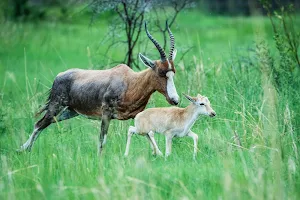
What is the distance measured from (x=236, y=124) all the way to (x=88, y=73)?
1960 millimetres

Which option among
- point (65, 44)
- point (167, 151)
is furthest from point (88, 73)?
point (65, 44)

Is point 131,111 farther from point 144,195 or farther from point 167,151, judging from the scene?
point 144,195

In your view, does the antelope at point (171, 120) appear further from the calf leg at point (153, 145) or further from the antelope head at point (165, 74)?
the antelope head at point (165, 74)

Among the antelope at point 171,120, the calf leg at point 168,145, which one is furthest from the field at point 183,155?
the antelope at point 171,120

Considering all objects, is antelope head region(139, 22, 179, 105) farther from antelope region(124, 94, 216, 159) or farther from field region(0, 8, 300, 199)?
field region(0, 8, 300, 199)

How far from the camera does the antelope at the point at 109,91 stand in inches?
350

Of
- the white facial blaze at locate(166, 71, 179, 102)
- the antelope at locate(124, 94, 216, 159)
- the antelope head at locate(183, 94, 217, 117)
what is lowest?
the antelope at locate(124, 94, 216, 159)

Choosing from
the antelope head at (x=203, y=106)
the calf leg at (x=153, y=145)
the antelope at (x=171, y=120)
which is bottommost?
the calf leg at (x=153, y=145)

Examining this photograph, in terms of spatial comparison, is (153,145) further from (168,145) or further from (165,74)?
(165,74)

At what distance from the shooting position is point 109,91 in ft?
30.5

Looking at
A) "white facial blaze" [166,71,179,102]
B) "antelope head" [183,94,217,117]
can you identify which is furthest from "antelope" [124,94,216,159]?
"white facial blaze" [166,71,179,102]

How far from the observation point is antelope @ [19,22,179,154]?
8891mm

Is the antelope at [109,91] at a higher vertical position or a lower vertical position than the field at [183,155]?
higher

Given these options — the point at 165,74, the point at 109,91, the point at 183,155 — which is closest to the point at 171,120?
the point at 183,155
